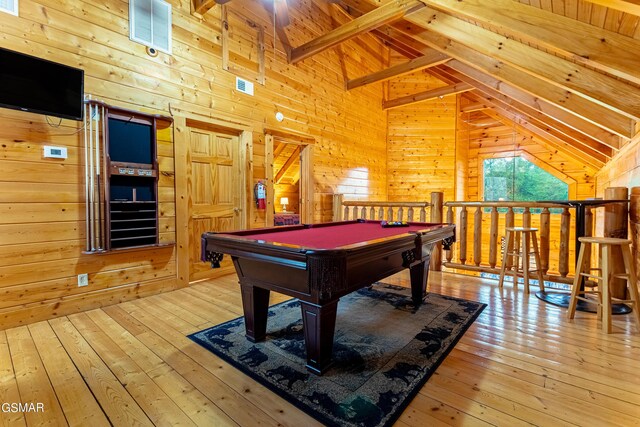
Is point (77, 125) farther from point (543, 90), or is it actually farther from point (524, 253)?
point (543, 90)

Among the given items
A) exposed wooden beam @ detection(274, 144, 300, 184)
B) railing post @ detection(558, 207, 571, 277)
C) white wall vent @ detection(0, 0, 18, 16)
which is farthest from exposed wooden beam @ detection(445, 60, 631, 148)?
white wall vent @ detection(0, 0, 18, 16)

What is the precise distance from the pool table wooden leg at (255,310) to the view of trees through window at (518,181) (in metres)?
7.86

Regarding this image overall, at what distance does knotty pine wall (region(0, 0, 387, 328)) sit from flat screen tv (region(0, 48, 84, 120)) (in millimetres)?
179

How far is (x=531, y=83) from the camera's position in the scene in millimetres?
3494

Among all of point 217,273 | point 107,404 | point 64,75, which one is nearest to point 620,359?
point 107,404

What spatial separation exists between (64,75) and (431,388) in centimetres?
372

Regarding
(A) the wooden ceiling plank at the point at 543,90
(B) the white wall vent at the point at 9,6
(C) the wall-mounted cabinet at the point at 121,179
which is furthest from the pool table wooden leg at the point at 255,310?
(A) the wooden ceiling plank at the point at 543,90

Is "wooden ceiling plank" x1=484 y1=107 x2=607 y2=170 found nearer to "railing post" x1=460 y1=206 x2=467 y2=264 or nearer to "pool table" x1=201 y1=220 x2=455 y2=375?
"railing post" x1=460 y1=206 x2=467 y2=264

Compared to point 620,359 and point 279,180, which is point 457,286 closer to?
point 620,359

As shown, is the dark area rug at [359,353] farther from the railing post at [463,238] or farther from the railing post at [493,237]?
the railing post at [463,238]

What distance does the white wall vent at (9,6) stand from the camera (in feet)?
7.95

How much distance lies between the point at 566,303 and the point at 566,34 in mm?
2370

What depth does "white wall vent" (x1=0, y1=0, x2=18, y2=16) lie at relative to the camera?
7.95 feet

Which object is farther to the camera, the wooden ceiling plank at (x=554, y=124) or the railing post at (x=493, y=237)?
the wooden ceiling plank at (x=554, y=124)
